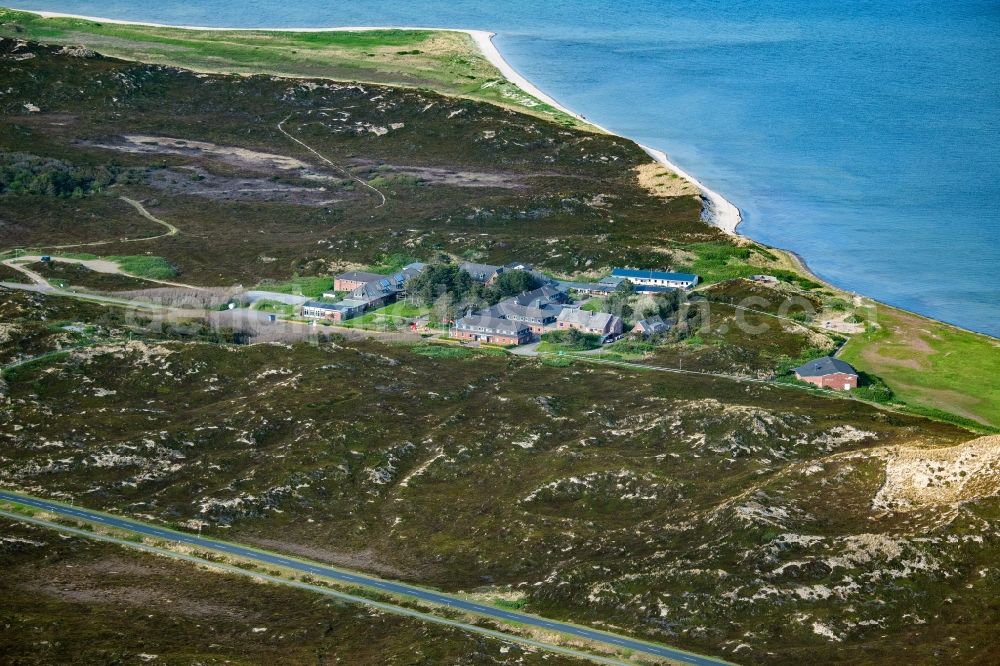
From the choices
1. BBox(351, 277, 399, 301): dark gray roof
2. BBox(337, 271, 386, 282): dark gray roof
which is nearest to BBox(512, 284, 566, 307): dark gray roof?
BBox(351, 277, 399, 301): dark gray roof

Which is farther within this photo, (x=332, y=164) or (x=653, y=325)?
(x=332, y=164)

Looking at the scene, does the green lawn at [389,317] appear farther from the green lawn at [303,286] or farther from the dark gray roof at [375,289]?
the green lawn at [303,286]

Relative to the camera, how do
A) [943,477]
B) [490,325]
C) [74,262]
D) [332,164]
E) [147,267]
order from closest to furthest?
[943,477] → [490,325] → [147,267] → [74,262] → [332,164]

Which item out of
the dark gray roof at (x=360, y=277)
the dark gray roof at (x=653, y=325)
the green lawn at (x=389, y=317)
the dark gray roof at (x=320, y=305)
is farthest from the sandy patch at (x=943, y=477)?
the dark gray roof at (x=360, y=277)

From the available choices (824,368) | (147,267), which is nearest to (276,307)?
(147,267)

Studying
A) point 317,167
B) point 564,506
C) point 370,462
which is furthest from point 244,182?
point 564,506

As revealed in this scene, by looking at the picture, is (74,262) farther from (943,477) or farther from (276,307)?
(943,477)
